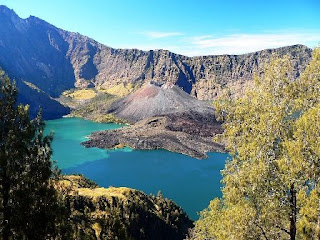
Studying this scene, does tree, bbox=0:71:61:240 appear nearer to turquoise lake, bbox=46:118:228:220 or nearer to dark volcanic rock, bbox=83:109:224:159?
turquoise lake, bbox=46:118:228:220

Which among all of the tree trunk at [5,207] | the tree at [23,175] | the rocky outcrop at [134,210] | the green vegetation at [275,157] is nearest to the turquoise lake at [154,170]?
the rocky outcrop at [134,210]

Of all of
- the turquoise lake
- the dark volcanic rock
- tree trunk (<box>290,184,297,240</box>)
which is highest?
tree trunk (<box>290,184,297,240</box>)

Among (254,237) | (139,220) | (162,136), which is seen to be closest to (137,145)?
(162,136)

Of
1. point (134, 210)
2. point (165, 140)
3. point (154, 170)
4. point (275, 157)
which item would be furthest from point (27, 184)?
point (165, 140)

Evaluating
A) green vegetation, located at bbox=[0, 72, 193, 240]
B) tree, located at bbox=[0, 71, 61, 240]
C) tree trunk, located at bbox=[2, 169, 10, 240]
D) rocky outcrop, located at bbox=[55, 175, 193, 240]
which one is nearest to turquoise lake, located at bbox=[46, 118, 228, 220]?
rocky outcrop, located at bbox=[55, 175, 193, 240]

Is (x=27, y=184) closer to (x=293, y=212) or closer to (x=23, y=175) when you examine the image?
(x=23, y=175)

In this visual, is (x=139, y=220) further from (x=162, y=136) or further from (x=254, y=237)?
(x=162, y=136)

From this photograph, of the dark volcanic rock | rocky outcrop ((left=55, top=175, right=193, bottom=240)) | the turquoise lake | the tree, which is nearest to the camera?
the tree
